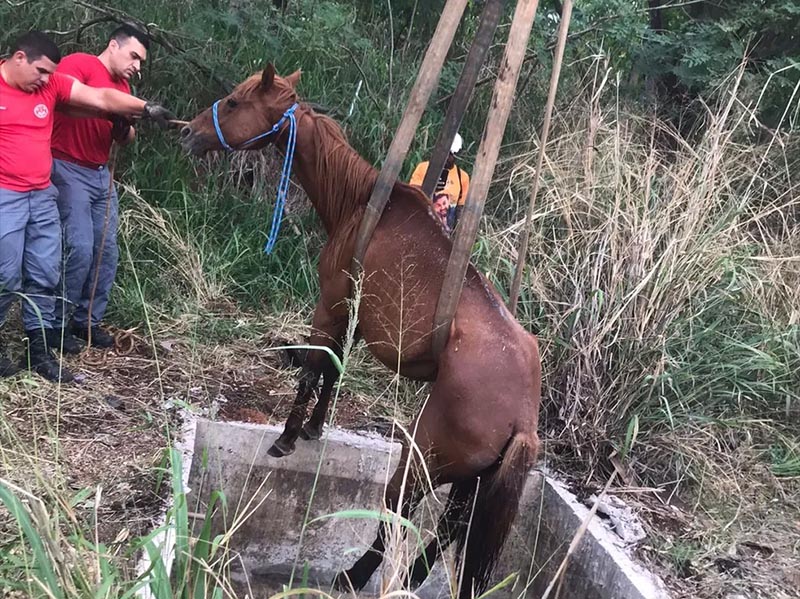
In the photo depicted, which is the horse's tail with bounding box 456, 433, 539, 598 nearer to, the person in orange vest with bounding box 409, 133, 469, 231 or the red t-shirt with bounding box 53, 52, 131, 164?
the person in orange vest with bounding box 409, 133, 469, 231

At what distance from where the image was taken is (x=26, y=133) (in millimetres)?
3377

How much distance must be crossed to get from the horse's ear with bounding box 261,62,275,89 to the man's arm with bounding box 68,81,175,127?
30.1 inches

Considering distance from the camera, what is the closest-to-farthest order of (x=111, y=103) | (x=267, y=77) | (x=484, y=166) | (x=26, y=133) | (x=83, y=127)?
1. (x=484, y=166)
2. (x=267, y=77)
3. (x=26, y=133)
4. (x=111, y=103)
5. (x=83, y=127)

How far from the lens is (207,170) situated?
17.9 ft

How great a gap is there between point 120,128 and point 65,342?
4.04 feet

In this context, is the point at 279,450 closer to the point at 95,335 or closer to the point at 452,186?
the point at 95,335

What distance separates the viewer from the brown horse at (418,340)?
249cm

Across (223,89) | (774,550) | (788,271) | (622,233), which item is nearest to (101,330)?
(223,89)

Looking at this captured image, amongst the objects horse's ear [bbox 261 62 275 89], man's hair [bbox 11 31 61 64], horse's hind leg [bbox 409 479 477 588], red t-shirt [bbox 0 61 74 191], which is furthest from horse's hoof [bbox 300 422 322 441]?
man's hair [bbox 11 31 61 64]

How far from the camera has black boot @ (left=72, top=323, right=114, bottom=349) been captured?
4.12 m

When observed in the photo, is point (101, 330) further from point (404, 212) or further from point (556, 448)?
point (556, 448)

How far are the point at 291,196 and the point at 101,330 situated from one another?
6.51 ft

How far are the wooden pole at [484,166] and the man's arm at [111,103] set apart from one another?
185 centimetres

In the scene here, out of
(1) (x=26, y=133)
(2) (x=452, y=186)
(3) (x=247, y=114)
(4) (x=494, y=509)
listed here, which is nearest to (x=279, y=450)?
(4) (x=494, y=509)
